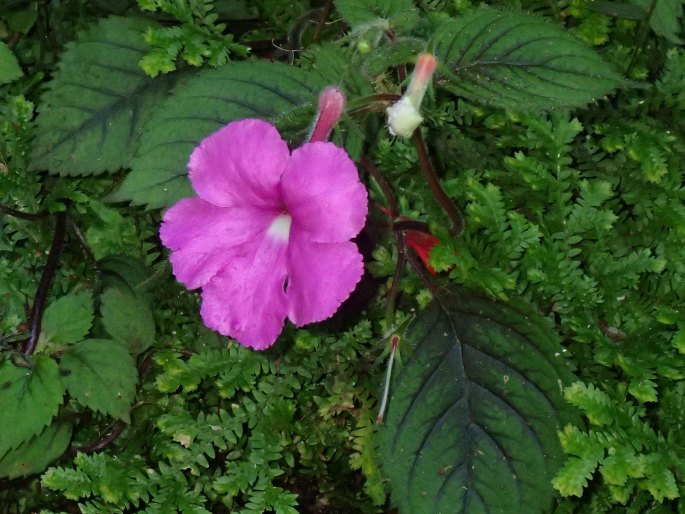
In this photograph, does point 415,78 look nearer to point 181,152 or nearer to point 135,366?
point 181,152

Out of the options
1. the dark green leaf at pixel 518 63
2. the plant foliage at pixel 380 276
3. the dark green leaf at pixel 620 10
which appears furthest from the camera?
the dark green leaf at pixel 620 10

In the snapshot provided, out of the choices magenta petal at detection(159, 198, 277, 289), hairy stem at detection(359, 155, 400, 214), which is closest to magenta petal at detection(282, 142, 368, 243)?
magenta petal at detection(159, 198, 277, 289)

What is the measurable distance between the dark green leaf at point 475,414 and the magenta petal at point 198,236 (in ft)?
1.57

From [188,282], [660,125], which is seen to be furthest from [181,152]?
[660,125]

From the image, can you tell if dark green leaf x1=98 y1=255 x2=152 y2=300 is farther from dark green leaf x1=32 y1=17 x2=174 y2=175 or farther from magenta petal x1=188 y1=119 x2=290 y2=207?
magenta petal x1=188 y1=119 x2=290 y2=207

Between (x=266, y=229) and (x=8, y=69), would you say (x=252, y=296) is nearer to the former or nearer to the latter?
(x=266, y=229)

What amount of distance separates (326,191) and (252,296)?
225 millimetres

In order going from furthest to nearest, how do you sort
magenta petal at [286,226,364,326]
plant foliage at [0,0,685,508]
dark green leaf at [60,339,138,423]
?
dark green leaf at [60,339,138,423], plant foliage at [0,0,685,508], magenta petal at [286,226,364,326]

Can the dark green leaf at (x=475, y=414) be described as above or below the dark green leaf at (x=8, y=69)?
below

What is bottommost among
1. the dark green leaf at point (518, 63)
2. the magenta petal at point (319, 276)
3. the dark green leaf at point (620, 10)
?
the magenta petal at point (319, 276)

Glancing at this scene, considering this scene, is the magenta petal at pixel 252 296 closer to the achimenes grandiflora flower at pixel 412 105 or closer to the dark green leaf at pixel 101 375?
the achimenes grandiflora flower at pixel 412 105

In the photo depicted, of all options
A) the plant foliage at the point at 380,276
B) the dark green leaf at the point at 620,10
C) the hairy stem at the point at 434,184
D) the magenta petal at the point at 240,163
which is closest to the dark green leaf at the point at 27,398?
the plant foliage at the point at 380,276

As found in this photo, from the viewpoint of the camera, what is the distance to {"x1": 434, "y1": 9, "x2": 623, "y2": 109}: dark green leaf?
134 centimetres

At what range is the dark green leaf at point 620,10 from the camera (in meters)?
1.55
